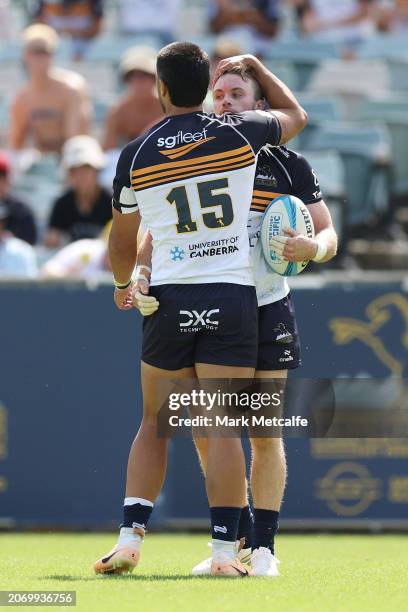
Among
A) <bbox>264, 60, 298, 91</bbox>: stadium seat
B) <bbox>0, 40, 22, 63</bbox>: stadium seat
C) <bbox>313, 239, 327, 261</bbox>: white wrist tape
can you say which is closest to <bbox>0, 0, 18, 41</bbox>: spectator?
<bbox>0, 40, 22, 63</bbox>: stadium seat

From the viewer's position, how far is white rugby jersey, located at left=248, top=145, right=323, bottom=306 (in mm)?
5508

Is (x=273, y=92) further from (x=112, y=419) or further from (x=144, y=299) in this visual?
(x=112, y=419)

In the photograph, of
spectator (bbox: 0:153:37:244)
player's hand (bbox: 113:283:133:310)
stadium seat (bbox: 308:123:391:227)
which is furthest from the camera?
stadium seat (bbox: 308:123:391:227)

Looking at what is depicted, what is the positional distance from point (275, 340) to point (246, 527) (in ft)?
2.90

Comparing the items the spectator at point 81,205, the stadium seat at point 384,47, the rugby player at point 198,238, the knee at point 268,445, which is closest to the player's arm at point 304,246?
the rugby player at point 198,238

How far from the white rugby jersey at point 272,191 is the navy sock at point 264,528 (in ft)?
2.83

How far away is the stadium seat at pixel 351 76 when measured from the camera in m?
14.0

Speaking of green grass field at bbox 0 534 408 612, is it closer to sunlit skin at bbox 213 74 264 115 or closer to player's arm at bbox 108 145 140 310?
player's arm at bbox 108 145 140 310

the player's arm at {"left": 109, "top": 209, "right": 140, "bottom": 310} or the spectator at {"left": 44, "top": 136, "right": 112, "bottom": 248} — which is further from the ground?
the spectator at {"left": 44, "top": 136, "right": 112, "bottom": 248}

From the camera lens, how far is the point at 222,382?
5.29 m

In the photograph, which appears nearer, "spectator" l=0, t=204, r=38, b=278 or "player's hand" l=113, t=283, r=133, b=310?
"player's hand" l=113, t=283, r=133, b=310

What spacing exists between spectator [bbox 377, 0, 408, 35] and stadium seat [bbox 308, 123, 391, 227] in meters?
2.81

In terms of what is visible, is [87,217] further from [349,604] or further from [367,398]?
[349,604]

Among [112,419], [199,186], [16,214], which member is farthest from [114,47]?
[199,186]
